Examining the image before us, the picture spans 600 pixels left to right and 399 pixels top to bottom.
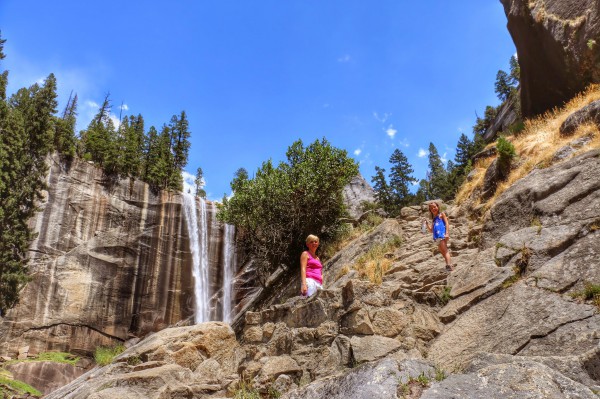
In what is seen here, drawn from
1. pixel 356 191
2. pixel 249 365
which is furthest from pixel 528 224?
pixel 356 191

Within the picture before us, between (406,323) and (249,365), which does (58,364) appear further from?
(406,323)

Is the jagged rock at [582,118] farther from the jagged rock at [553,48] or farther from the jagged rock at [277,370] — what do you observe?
the jagged rock at [277,370]

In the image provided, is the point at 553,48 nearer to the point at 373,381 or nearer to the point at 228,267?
the point at 373,381

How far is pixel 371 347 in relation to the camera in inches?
269

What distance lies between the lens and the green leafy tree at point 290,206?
20.6 meters

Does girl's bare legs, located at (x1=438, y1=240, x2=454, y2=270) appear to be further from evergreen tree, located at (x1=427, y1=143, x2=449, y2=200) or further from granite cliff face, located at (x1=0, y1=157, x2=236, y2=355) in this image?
evergreen tree, located at (x1=427, y1=143, x2=449, y2=200)

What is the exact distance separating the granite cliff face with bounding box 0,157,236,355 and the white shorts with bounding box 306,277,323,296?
22.7m

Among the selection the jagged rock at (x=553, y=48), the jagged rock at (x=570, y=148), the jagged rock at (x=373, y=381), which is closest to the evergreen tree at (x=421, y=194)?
the jagged rock at (x=553, y=48)

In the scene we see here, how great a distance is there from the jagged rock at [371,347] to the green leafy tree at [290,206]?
44.3 ft

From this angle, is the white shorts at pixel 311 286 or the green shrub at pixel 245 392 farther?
the white shorts at pixel 311 286

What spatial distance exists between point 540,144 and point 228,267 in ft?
78.0

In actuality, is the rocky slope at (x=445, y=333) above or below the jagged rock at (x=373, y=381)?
above

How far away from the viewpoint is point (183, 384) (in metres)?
7.58

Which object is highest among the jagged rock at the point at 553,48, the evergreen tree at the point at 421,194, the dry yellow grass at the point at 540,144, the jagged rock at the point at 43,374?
the evergreen tree at the point at 421,194
